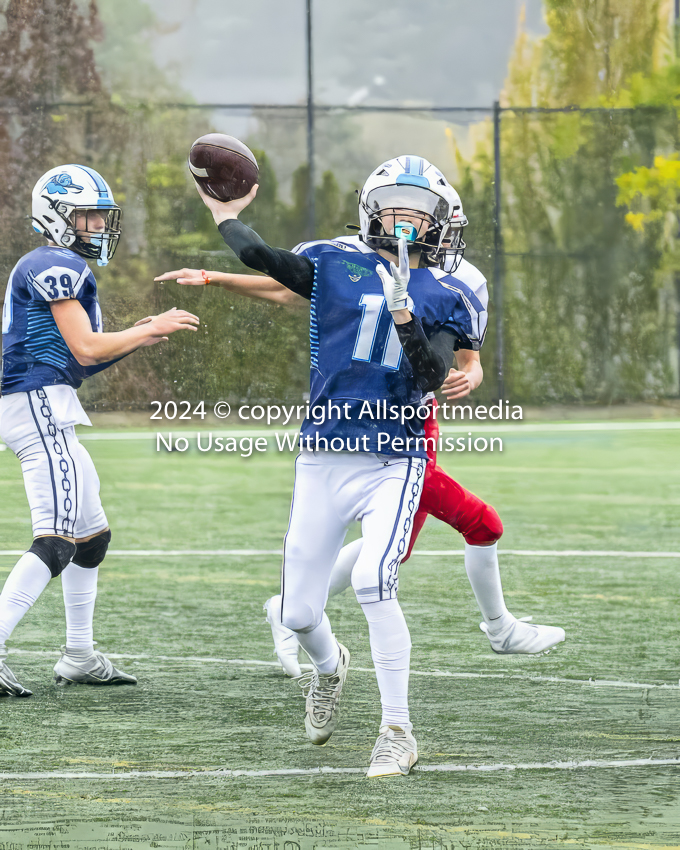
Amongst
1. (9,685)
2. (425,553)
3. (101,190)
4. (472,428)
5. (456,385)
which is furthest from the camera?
(472,428)

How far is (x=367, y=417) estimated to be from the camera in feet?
12.1

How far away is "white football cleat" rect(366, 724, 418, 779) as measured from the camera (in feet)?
11.0

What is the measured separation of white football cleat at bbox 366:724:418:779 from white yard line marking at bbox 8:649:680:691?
3.54 feet

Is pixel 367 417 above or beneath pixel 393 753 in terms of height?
above

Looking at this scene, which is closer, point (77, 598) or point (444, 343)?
point (444, 343)

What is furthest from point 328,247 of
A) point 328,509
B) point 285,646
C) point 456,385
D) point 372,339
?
point 285,646

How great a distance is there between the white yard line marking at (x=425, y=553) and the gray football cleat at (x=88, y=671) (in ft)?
9.02

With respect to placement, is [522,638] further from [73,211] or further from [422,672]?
[73,211]

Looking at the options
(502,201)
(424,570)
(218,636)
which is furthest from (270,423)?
(218,636)

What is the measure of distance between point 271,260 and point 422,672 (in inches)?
77.1

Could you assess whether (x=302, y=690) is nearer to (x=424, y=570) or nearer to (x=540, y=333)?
(x=424, y=570)

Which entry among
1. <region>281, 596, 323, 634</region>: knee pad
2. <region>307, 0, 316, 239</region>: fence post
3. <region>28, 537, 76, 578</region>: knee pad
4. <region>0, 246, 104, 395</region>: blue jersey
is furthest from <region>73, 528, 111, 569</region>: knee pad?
<region>307, 0, 316, 239</region>: fence post

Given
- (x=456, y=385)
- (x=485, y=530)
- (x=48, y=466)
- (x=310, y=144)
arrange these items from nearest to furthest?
(x=456, y=385) → (x=48, y=466) → (x=485, y=530) → (x=310, y=144)

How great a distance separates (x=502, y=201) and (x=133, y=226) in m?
5.88
